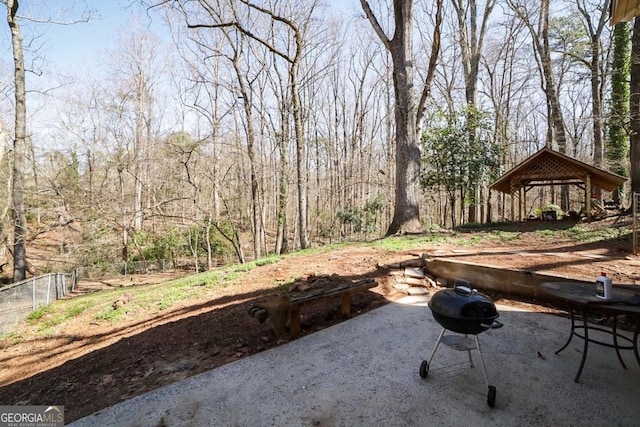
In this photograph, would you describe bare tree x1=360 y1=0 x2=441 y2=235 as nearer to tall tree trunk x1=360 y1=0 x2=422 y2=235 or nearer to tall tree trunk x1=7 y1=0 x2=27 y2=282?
tall tree trunk x1=360 y1=0 x2=422 y2=235

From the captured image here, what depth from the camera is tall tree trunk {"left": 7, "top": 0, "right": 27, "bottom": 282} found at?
882 centimetres

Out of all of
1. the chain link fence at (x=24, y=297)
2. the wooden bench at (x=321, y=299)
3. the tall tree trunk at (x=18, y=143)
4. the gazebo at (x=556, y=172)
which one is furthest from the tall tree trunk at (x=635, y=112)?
the tall tree trunk at (x=18, y=143)

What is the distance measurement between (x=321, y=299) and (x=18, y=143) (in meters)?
11.5

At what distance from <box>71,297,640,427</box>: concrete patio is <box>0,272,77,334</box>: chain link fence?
245 inches

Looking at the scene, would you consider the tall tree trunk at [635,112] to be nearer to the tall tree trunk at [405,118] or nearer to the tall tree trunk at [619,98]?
the tall tree trunk at [619,98]

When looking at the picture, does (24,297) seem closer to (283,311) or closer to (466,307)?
(283,311)

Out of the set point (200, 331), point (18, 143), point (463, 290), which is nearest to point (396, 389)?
point (463, 290)

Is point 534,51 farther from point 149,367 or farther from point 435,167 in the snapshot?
point 149,367

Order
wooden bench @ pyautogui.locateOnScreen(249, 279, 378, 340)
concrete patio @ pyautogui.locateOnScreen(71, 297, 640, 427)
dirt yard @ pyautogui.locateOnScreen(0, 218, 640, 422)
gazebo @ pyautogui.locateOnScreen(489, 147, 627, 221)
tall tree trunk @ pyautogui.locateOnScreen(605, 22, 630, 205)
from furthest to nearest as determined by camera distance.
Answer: tall tree trunk @ pyautogui.locateOnScreen(605, 22, 630, 205)
gazebo @ pyautogui.locateOnScreen(489, 147, 627, 221)
wooden bench @ pyautogui.locateOnScreen(249, 279, 378, 340)
dirt yard @ pyautogui.locateOnScreen(0, 218, 640, 422)
concrete patio @ pyautogui.locateOnScreen(71, 297, 640, 427)

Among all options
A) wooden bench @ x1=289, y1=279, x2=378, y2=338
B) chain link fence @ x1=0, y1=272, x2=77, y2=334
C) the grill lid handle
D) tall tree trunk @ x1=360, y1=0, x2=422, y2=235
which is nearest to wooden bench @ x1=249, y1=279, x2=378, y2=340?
wooden bench @ x1=289, y1=279, x2=378, y2=338

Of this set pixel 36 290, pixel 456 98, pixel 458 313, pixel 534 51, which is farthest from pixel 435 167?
pixel 36 290

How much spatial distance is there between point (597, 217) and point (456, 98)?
420 inches

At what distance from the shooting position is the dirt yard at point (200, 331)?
2693 millimetres

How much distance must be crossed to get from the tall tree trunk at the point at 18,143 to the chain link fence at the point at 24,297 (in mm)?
1135
